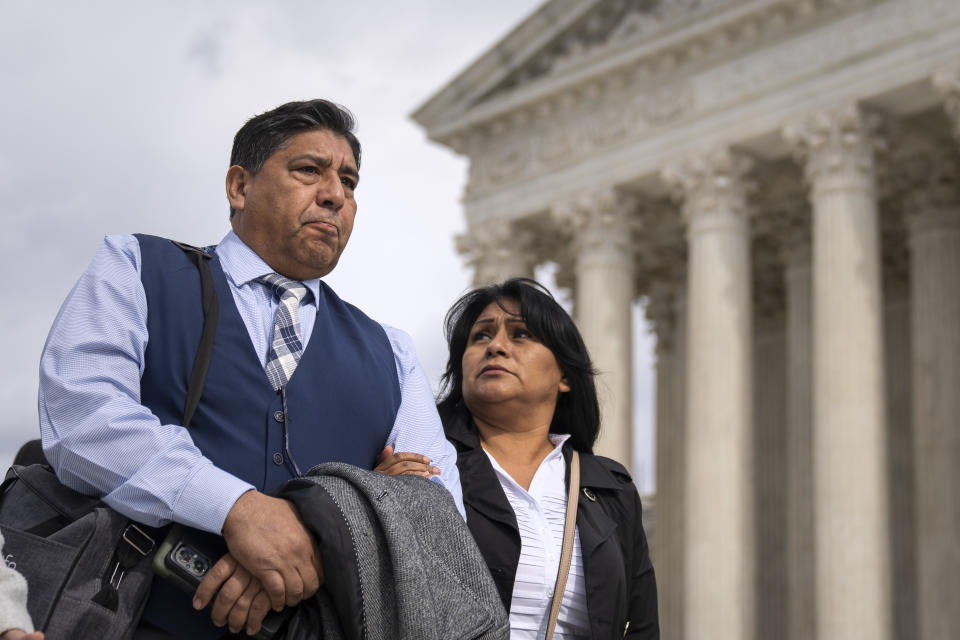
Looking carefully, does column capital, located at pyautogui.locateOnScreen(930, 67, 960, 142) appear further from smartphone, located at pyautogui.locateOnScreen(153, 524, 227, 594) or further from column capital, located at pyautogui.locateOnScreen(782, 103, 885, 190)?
smartphone, located at pyautogui.locateOnScreen(153, 524, 227, 594)

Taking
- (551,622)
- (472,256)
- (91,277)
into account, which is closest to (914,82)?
(472,256)

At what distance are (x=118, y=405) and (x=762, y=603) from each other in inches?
1030

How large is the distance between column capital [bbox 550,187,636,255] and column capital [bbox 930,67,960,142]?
6.77 metres

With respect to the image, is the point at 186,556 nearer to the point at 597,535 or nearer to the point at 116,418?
the point at 116,418

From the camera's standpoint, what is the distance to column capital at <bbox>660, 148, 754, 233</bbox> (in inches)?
880

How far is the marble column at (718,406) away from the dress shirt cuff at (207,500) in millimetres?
17534

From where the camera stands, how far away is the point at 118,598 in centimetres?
384

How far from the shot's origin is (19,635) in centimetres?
351

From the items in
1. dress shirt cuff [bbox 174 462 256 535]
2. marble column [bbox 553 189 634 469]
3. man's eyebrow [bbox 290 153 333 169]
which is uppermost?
marble column [bbox 553 189 634 469]

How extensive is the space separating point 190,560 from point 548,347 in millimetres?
2756

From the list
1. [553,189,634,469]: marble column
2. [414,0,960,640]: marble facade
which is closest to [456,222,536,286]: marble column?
[414,0,960,640]: marble facade

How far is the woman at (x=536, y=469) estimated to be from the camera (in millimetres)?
5566

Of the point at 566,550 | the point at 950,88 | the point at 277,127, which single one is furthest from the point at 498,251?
the point at 277,127

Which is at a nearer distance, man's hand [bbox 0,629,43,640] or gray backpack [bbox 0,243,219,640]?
man's hand [bbox 0,629,43,640]
